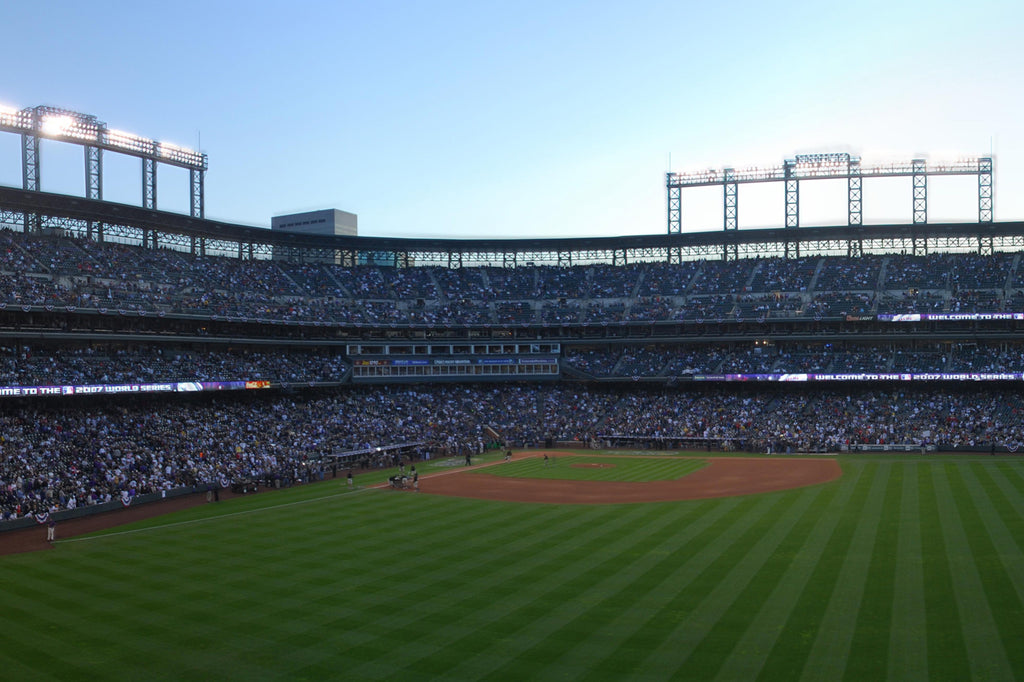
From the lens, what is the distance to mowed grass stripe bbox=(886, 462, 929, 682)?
15.0 meters

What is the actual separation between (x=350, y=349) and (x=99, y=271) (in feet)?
72.0

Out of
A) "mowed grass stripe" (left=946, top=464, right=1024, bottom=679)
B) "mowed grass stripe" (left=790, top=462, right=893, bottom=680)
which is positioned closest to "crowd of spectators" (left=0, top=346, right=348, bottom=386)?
"mowed grass stripe" (left=790, top=462, right=893, bottom=680)

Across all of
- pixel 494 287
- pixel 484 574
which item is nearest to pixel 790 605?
pixel 484 574

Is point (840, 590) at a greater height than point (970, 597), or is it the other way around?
point (970, 597)

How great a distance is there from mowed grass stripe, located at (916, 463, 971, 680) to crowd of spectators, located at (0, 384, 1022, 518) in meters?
29.7

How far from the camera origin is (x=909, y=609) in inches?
719

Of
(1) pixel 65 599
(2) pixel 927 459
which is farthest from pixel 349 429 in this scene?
(2) pixel 927 459

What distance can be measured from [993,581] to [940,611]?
10.9 ft

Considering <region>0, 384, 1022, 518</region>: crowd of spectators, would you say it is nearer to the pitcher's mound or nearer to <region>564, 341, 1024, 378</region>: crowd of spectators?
<region>564, 341, 1024, 378</region>: crowd of spectators

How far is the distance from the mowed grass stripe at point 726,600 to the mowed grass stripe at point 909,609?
3148 millimetres

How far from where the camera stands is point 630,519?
3066 cm

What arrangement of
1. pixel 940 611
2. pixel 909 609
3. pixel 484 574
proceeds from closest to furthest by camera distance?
pixel 940 611 < pixel 909 609 < pixel 484 574

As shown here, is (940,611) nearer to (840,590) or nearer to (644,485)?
(840,590)

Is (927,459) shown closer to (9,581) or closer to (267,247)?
(9,581)
